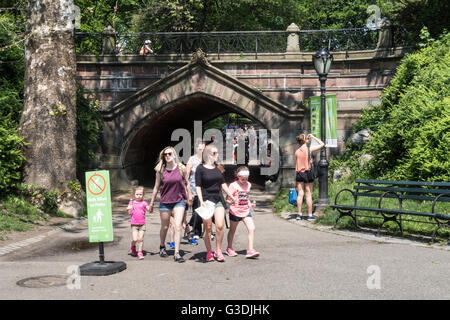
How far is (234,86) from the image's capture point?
1920cm

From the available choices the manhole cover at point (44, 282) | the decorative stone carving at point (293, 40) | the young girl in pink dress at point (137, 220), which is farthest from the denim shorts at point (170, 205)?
the decorative stone carving at point (293, 40)

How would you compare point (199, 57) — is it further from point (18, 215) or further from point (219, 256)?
point (219, 256)

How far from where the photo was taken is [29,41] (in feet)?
42.9

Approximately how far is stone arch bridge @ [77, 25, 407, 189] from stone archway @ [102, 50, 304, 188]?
3cm

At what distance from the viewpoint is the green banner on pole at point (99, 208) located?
7480 mm

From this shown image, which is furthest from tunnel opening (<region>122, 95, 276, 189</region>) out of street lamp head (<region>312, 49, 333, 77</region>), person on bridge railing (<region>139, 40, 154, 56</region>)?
street lamp head (<region>312, 49, 333, 77</region>)

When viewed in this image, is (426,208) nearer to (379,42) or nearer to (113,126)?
(379,42)

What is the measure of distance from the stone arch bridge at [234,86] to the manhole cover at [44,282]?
13.0m

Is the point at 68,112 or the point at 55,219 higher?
the point at 68,112

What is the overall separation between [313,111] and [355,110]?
10.2 ft

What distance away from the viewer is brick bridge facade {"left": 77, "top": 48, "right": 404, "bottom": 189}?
1888 cm

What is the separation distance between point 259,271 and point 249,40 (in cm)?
1354

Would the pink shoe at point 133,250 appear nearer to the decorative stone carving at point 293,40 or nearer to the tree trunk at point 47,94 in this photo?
the tree trunk at point 47,94

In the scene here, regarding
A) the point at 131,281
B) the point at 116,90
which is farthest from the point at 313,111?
the point at 131,281
